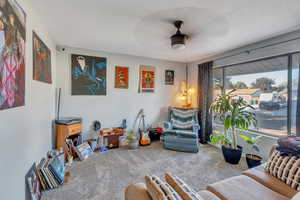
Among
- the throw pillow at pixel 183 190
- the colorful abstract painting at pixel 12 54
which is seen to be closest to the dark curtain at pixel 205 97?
the throw pillow at pixel 183 190

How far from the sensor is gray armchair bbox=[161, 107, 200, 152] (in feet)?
10.5

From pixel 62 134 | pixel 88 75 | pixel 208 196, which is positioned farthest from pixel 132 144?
pixel 208 196

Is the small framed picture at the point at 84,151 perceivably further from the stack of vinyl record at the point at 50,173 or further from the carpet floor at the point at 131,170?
the stack of vinyl record at the point at 50,173

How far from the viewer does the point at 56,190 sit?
1873 millimetres

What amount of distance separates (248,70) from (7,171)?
13.2 feet

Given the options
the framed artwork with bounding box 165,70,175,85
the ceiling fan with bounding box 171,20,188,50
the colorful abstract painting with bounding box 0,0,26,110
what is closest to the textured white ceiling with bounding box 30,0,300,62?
the ceiling fan with bounding box 171,20,188,50

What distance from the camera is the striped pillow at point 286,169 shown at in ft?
4.26

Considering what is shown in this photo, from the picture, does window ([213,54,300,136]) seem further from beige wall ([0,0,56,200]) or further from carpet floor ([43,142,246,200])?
beige wall ([0,0,56,200])

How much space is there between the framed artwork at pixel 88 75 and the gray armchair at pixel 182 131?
1968 millimetres

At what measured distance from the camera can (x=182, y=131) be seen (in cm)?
341

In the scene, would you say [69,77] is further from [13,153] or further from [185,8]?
[185,8]

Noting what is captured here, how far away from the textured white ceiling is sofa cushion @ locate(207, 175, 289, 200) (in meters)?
1.95

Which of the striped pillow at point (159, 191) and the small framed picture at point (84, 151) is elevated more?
the striped pillow at point (159, 191)

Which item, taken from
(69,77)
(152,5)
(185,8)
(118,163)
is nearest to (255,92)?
(185,8)
